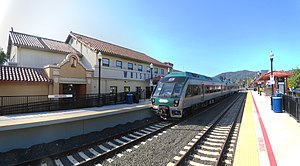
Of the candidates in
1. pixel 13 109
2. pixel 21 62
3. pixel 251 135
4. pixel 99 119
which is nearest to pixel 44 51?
pixel 21 62

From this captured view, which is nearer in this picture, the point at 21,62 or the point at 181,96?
the point at 181,96

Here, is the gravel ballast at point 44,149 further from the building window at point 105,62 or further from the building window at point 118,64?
the building window at point 118,64

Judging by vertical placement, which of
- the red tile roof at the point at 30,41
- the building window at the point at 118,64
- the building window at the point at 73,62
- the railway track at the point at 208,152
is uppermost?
the red tile roof at the point at 30,41

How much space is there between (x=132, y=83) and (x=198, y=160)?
1921cm

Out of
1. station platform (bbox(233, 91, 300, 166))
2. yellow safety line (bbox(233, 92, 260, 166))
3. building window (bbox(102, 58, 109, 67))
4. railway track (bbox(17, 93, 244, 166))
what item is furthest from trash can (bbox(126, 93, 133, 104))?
yellow safety line (bbox(233, 92, 260, 166))

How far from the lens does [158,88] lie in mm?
12031

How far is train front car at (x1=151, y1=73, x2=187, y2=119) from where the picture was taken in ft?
34.7

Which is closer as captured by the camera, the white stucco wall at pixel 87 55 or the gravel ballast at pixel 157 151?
the gravel ballast at pixel 157 151

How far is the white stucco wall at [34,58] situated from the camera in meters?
16.5

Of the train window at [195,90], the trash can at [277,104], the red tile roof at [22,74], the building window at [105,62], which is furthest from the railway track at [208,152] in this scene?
the building window at [105,62]

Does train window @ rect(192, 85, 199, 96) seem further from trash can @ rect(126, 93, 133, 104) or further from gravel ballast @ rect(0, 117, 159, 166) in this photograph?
trash can @ rect(126, 93, 133, 104)

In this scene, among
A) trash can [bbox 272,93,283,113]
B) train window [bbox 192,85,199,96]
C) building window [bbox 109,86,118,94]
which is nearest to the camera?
trash can [bbox 272,93,283,113]

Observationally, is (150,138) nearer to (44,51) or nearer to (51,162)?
(51,162)

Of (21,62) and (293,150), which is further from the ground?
(21,62)
